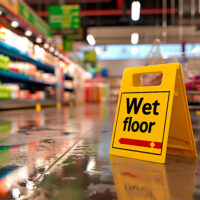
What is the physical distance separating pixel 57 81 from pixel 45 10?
547 centimetres

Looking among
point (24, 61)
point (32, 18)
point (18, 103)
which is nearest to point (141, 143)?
point (18, 103)

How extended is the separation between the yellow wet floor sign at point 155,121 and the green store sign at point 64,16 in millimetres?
7406

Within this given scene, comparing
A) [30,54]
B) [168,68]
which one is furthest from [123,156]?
[30,54]

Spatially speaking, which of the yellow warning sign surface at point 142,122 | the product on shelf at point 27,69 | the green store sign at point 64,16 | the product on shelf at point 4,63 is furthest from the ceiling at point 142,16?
the yellow warning sign surface at point 142,122

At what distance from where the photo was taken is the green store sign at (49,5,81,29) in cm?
832

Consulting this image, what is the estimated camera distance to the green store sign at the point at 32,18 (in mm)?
6504

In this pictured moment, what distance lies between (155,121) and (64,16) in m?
7.87

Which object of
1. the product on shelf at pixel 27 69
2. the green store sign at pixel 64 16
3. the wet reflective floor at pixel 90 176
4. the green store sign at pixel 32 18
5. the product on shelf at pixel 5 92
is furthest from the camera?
the green store sign at pixel 64 16

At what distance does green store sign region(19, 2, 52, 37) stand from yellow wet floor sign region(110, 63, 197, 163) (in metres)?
5.78

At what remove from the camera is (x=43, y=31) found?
8.41m

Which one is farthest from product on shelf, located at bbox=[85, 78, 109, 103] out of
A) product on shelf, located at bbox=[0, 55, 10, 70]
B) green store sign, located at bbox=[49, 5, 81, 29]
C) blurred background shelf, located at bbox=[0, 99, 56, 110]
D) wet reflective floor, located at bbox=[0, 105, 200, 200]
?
wet reflective floor, located at bbox=[0, 105, 200, 200]

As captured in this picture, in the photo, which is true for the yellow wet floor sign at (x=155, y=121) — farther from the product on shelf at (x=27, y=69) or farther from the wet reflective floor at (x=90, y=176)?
the product on shelf at (x=27, y=69)

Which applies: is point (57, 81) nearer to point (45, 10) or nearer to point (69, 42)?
point (69, 42)

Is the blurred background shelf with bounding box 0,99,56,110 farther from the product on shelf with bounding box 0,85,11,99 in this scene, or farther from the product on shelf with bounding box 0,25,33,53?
the product on shelf with bounding box 0,25,33,53
